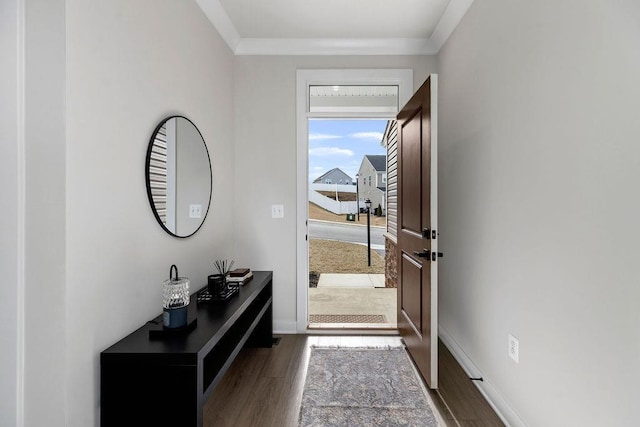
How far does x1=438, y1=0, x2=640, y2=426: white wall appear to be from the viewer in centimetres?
117

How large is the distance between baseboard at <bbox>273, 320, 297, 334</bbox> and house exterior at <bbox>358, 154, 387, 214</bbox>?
3.01 metres

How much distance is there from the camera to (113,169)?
1.51 m

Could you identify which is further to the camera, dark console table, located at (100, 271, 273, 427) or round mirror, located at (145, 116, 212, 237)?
round mirror, located at (145, 116, 212, 237)

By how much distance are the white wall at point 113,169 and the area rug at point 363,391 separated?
3.65 feet

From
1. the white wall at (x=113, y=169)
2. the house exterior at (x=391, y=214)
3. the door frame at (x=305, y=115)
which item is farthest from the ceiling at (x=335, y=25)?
the house exterior at (x=391, y=214)

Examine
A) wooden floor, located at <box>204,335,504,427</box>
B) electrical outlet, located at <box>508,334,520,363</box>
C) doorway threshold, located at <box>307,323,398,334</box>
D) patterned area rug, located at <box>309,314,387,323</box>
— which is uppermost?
electrical outlet, located at <box>508,334,520,363</box>

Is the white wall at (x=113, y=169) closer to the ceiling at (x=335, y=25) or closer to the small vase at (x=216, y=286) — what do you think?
the small vase at (x=216, y=286)

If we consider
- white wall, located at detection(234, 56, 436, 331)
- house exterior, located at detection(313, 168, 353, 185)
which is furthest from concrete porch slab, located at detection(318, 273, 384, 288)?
white wall, located at detection(234, 56, 436, 331)

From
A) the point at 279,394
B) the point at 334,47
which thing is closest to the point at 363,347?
the point at 279,394

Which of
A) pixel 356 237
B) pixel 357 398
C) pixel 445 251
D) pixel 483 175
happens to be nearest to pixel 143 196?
pixel 357 398

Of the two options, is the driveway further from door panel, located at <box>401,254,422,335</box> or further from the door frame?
door panel, located at <box>401,254,422,335</box>

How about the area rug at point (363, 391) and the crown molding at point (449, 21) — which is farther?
the crown molding at point (449, 21)

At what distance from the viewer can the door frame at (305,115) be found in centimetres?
320

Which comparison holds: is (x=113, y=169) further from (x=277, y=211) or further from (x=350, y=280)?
(x=350, y=280)
